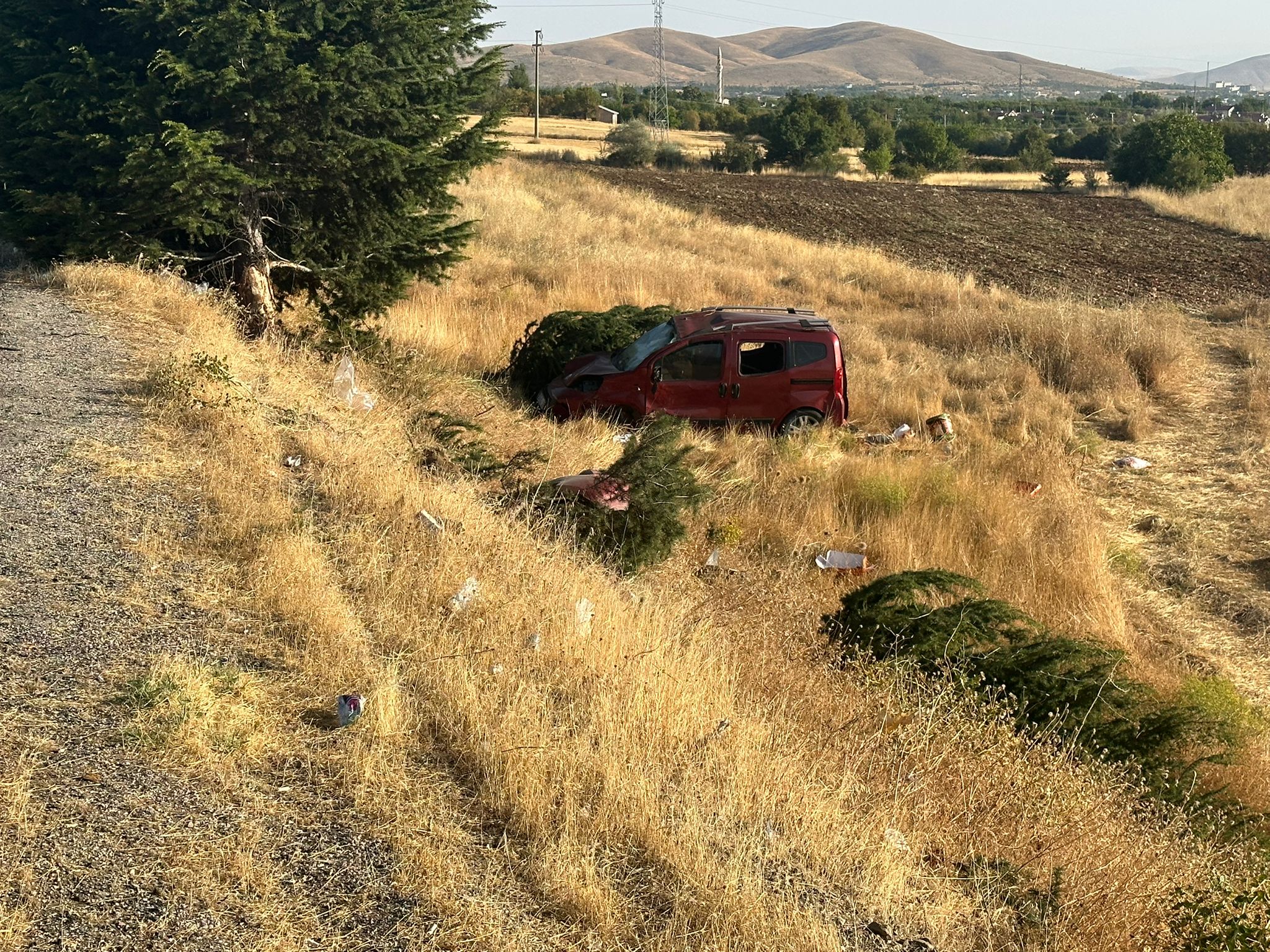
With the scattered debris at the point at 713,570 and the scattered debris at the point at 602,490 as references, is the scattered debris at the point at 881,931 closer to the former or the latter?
the scattered debris at the point at 602,490

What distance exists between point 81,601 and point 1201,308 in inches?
992

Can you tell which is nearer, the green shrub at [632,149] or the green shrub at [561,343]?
the green shrub at [561,343]

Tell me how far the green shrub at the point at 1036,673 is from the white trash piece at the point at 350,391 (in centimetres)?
561

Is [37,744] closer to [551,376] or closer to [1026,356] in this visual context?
[551,376]

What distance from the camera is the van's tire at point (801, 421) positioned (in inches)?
538

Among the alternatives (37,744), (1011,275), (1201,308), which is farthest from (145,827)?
(1011,275)

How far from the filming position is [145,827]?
413 cm

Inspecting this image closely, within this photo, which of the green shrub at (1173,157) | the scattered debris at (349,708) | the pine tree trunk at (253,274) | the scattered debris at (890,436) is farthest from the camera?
the green shrub at (1173,157)

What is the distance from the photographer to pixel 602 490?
8.95 m

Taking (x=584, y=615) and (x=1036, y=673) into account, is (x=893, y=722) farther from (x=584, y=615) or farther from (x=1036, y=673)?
(x=584, y=615)

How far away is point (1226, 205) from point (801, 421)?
38.0 m

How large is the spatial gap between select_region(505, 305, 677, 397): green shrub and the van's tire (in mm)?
2617

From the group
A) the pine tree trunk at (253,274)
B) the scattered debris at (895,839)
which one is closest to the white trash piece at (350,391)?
the pine tree trunk at (253,274)

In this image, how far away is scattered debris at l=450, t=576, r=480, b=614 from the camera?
20.6 feet
